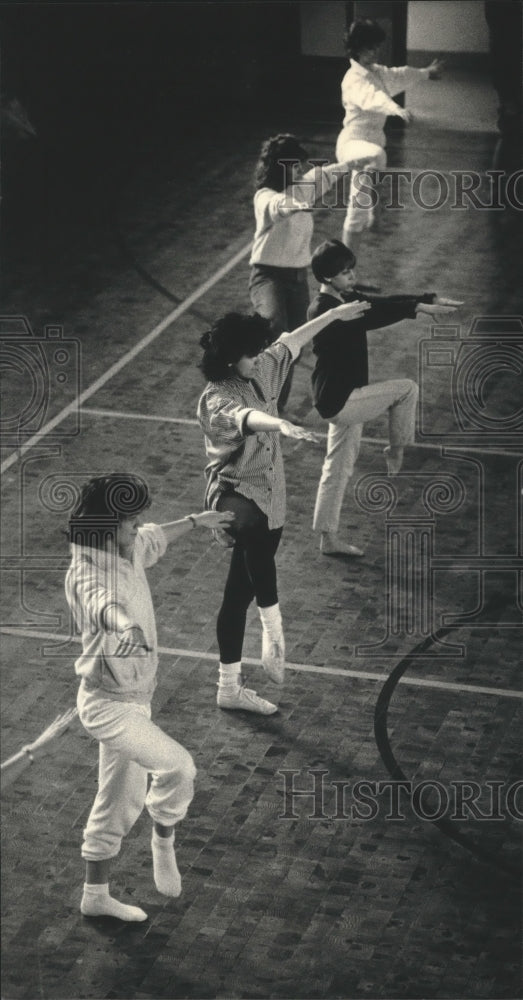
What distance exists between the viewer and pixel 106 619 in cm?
643

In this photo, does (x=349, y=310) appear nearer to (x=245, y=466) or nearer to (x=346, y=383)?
(x=346, y=383)

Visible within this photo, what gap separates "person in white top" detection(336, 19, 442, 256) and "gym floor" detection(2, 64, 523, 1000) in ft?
1.63

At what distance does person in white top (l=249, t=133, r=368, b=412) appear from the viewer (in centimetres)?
1069

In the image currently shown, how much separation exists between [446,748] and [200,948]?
5.98 feet

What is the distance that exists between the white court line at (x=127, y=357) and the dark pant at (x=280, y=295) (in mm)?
1480

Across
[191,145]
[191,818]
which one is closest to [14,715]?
[191,818]

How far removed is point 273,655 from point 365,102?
645 cm

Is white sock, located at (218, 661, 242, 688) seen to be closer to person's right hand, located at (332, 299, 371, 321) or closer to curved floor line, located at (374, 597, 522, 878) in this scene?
curved floor line, located at (374, 597, 522, 878)

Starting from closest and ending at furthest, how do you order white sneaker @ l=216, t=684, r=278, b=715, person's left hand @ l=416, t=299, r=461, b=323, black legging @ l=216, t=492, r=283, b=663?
black legging @ l=216, t=492, r=283, b=663 → white sneaker @ l=216, t=684, r=278, b=715 → person's left hand @ l=416, t=299, r=461, b=323

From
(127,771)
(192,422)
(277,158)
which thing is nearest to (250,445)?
(127,771)

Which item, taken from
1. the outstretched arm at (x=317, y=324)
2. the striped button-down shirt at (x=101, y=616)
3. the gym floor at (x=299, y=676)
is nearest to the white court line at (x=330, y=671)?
the gym floor at (x=299, y=676)

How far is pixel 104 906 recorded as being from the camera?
22.9ft

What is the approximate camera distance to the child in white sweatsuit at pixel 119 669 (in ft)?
21.3

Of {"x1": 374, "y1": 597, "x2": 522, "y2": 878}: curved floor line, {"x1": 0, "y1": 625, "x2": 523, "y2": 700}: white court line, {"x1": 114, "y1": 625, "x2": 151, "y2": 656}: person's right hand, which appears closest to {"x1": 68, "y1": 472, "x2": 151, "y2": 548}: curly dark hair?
{"x1": 114, "y1": 625, "x2": 151, "y2": 656}: person's right hand
